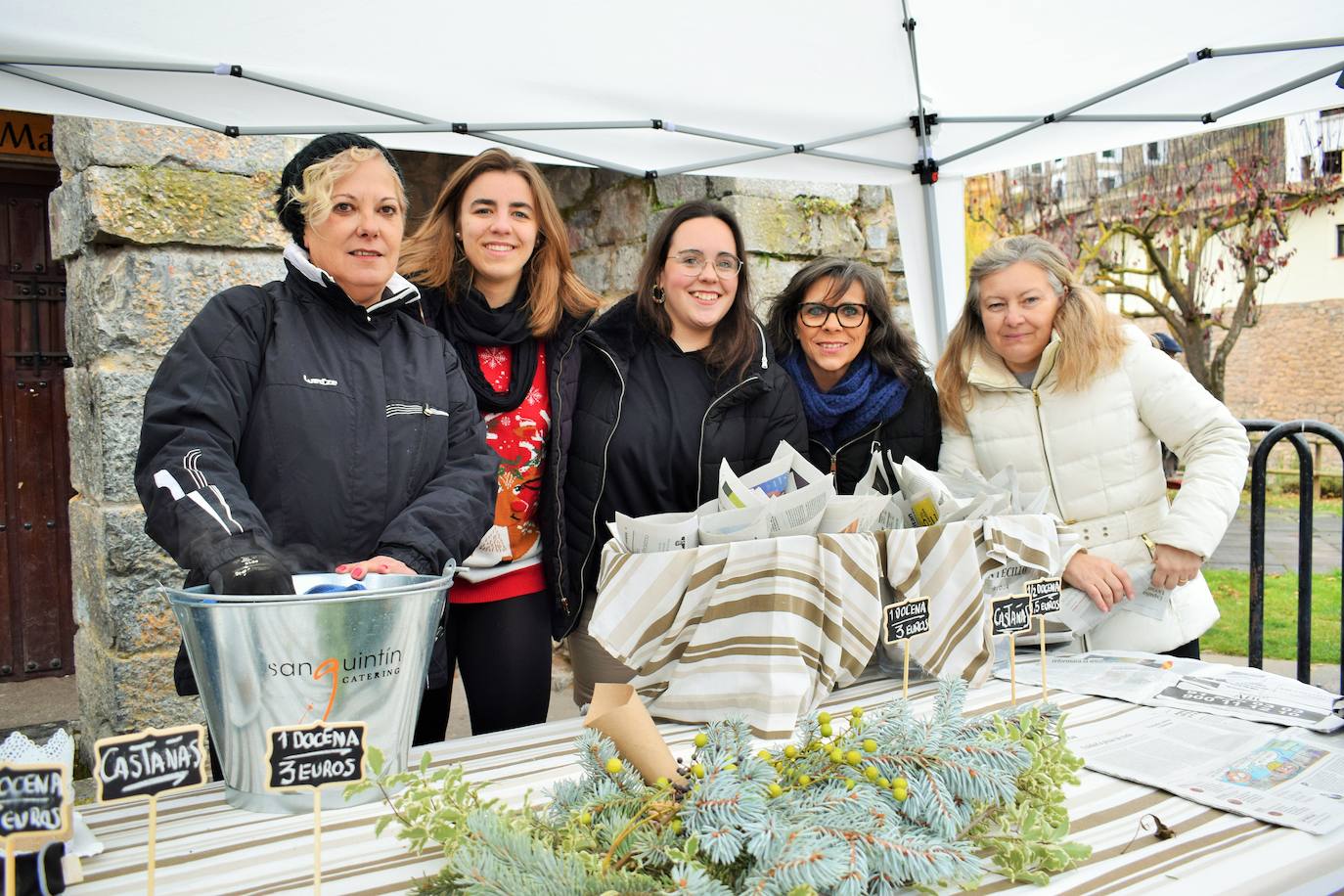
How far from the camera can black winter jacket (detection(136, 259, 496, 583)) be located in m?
1.33

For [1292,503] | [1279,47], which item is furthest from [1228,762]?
[1292,503]

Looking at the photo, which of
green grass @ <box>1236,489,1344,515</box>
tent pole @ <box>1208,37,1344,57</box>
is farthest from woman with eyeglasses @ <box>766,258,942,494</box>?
green grass @ <box>1236,489,1344,515</box>

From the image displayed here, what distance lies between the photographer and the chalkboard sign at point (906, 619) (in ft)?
4.52

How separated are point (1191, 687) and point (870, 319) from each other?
3.47 ft

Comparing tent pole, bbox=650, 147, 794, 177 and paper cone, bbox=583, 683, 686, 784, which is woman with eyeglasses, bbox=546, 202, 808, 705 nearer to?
tent pole, bbox=650, 147, 794, 177

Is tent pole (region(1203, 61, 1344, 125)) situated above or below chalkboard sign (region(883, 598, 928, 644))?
above

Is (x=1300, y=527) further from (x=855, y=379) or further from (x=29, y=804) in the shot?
(x=29, y=804)

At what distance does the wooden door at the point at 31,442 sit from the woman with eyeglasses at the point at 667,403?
116 inches

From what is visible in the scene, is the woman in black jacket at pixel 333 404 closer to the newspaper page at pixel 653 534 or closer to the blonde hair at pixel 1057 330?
the newspaper page at pixel 653 534

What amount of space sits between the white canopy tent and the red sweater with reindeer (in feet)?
2.71

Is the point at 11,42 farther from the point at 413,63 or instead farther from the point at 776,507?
the point at 776,507

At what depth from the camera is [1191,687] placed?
165 centimetres

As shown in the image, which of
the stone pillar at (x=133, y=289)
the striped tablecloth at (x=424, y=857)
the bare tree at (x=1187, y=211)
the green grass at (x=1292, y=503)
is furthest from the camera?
the green grass at (x=1292, y=503)

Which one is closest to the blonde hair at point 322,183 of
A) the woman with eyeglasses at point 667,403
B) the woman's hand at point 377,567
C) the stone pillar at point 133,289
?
the woman's hand at point 377,567
